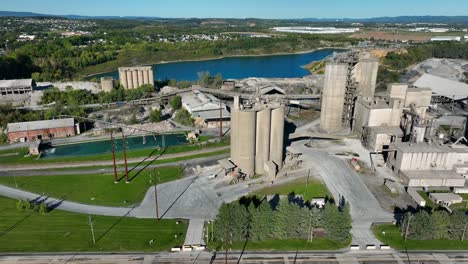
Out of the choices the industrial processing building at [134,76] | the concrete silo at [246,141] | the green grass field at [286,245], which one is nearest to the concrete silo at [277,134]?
the concrete silo at [246,141]

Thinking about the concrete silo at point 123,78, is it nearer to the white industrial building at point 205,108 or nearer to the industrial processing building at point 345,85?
the white industrial building at point 205,108

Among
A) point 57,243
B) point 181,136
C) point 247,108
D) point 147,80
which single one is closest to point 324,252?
point 247,108

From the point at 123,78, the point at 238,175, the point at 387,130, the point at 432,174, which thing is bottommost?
the point at 238,175

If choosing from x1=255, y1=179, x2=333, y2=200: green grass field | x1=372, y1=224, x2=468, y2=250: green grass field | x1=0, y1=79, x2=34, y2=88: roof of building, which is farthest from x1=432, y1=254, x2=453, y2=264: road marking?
x1=0, y1=79, x2=34, y2=88: roof of building

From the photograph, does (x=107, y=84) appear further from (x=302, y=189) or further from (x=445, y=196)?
(x=445, y=196)

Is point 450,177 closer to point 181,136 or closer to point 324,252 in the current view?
point 324,252

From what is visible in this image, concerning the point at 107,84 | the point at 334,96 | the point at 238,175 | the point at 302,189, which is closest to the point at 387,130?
the point at 334,96
